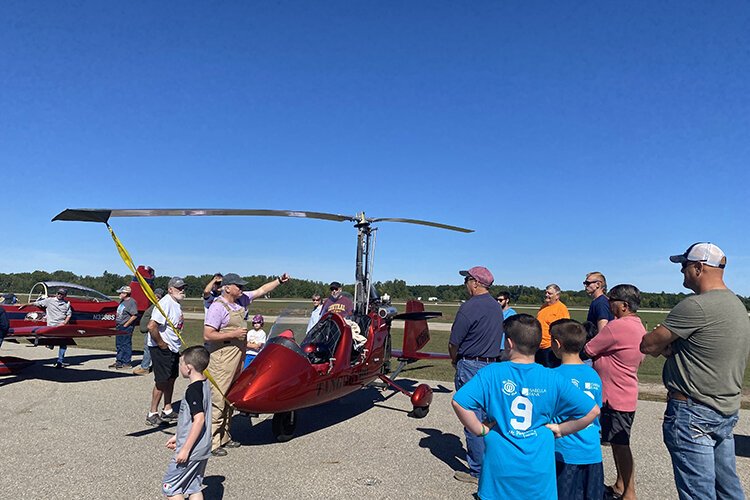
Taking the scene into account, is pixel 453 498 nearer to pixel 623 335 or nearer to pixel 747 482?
pixel 623 335

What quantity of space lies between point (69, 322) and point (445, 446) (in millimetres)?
9873

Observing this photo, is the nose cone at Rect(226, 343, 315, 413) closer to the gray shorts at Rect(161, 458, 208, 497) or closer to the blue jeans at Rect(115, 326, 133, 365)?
the gray shorts at Rect(161, 458, 208, 497)

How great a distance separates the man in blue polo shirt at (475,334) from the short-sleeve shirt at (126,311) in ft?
31.5

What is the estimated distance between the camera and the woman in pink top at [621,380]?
12.6 feet

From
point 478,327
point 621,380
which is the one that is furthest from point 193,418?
point 621,380

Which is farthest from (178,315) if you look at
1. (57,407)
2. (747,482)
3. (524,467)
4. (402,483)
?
(747,482)

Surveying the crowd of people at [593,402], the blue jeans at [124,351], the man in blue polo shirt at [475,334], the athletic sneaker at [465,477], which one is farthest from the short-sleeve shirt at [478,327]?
the blue jeans at [124,351]

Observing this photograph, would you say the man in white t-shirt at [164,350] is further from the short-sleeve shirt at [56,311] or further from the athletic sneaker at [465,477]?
the short-sleeve shirt at [56,311]

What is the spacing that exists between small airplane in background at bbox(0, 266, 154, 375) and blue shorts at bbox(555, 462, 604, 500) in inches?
369

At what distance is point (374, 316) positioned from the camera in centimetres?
740

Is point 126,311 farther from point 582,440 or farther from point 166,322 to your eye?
point 582,440

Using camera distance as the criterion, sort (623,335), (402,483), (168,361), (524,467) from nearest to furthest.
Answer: (524,467), (623,335), (402,483), (168,361)

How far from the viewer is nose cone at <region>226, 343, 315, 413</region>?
493 centimetres

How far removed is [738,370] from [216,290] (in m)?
6.31
